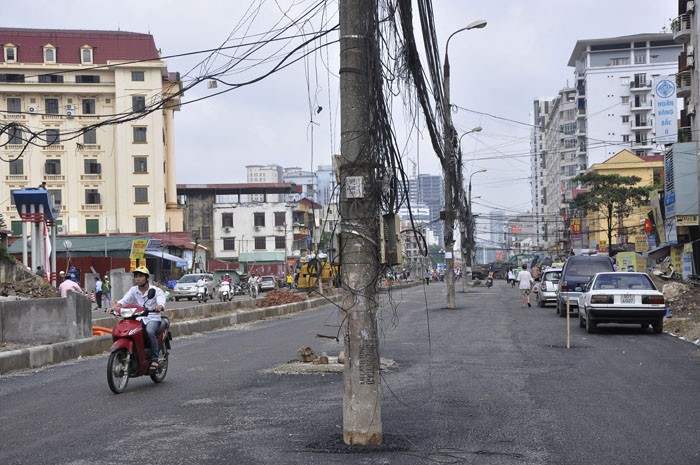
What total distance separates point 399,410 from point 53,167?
7261 cm

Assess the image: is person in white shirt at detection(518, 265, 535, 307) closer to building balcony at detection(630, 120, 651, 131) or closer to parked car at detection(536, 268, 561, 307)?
parked car at detection(536, 268, 561, 307)

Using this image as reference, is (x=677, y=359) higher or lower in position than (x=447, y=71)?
lower

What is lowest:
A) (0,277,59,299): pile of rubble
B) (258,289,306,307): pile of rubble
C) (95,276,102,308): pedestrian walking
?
(258,289,306,307): pile of rubble

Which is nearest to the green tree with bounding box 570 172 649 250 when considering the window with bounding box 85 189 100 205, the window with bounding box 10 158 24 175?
the window with bounding box 85 189 100 205

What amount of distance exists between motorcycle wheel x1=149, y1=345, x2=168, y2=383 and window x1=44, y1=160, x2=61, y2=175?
68399mm

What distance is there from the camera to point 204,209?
104m

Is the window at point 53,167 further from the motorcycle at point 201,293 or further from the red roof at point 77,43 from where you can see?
the motorcycle at point 201,293

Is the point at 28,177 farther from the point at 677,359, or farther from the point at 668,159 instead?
the point at 677,359

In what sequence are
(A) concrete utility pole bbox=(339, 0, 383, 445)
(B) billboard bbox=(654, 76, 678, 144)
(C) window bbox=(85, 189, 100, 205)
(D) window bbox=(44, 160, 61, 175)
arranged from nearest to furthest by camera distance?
1. (A) concrete utility pole bbox=(339, 0, 383, 445)
2. (B) billboard bbox=(654, 76, 678, 144)
3. (D) window bbox=(44, 160, 61, 175)
4. (C) window bbox=(85, 189, 100, 205)

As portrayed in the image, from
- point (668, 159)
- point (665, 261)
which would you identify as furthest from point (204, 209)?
point (668, 159)

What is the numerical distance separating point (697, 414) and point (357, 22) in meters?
5.48

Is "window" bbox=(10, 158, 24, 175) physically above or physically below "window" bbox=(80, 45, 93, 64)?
below

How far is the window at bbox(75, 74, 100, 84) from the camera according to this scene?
249 feet

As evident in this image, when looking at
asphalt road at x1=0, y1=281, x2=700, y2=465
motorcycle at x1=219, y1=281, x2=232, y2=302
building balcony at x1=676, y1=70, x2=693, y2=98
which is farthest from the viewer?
building balcony at x1=676, y1=70, x2=693, y2=98
